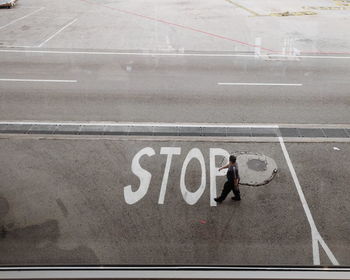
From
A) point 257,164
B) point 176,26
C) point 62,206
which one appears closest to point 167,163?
point 257,164

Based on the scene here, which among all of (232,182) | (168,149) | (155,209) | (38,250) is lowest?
(38,250)

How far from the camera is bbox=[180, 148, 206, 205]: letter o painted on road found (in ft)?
29.7

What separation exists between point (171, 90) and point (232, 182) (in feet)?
24.9

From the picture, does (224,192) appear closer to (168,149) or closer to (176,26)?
(168,149)

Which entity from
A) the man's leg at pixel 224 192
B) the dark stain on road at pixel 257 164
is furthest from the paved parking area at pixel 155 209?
the dark stain on road at pixel 257 164

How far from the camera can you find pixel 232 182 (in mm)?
8508

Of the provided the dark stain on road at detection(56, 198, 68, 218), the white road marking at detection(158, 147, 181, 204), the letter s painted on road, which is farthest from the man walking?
the dark stain on road at detection(56, 198, 68, 218)

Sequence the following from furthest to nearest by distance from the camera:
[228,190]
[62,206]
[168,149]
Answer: [168,149] → [62,206] → [228,190]

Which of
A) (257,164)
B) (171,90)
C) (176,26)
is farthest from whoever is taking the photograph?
(176,26)

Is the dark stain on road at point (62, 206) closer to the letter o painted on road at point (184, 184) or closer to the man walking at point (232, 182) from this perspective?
the letter o painted on road at point (184, 184)

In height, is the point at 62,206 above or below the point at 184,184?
below

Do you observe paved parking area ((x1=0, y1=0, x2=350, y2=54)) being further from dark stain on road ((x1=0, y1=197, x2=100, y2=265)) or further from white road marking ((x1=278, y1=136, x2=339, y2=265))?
dark stain on road ((x1=0, y1=197, x2=100, y2=265))

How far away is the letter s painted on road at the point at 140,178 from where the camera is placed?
9.07 m

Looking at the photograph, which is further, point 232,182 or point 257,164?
point 257,164
